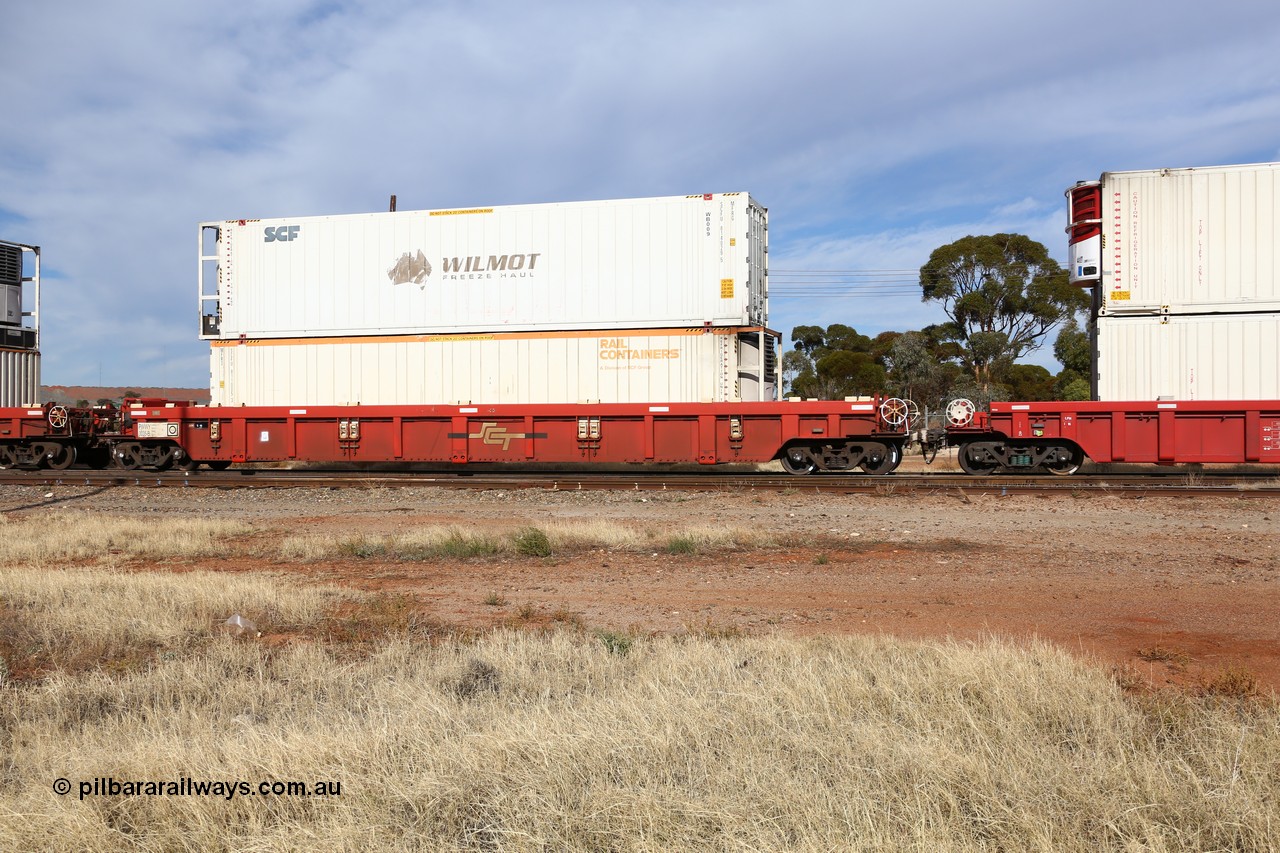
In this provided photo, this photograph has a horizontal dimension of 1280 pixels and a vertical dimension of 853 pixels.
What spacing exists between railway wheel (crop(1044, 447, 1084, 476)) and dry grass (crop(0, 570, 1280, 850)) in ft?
39.9

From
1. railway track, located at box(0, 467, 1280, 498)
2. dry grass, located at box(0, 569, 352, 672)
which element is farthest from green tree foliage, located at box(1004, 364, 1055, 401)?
dry grass, located at box(0, 569, 352, 672)

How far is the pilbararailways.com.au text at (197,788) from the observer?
341cm

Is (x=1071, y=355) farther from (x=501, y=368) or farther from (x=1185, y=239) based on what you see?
(x=501, y=368)

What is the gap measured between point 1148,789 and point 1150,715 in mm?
1097

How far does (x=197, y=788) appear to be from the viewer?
3.45 metres

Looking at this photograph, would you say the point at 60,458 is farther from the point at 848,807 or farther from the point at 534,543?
the point at 848,807

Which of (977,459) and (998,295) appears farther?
(998,295)

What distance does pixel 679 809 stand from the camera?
3.19m

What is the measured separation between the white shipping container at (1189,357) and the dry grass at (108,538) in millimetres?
14664

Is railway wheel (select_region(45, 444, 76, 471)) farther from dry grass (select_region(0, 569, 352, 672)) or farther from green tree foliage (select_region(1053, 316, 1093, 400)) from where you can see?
green tree foliage (select_region(1053, 316, 1093, 400))

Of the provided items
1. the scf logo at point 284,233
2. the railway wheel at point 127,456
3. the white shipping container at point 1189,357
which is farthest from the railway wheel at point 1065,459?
the railway wheel at point 127,456

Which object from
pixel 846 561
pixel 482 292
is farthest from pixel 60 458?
pixel 846 561

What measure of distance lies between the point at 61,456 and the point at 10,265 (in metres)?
7.41

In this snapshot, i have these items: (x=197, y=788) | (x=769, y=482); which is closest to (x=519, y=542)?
(x=197, y=788)
